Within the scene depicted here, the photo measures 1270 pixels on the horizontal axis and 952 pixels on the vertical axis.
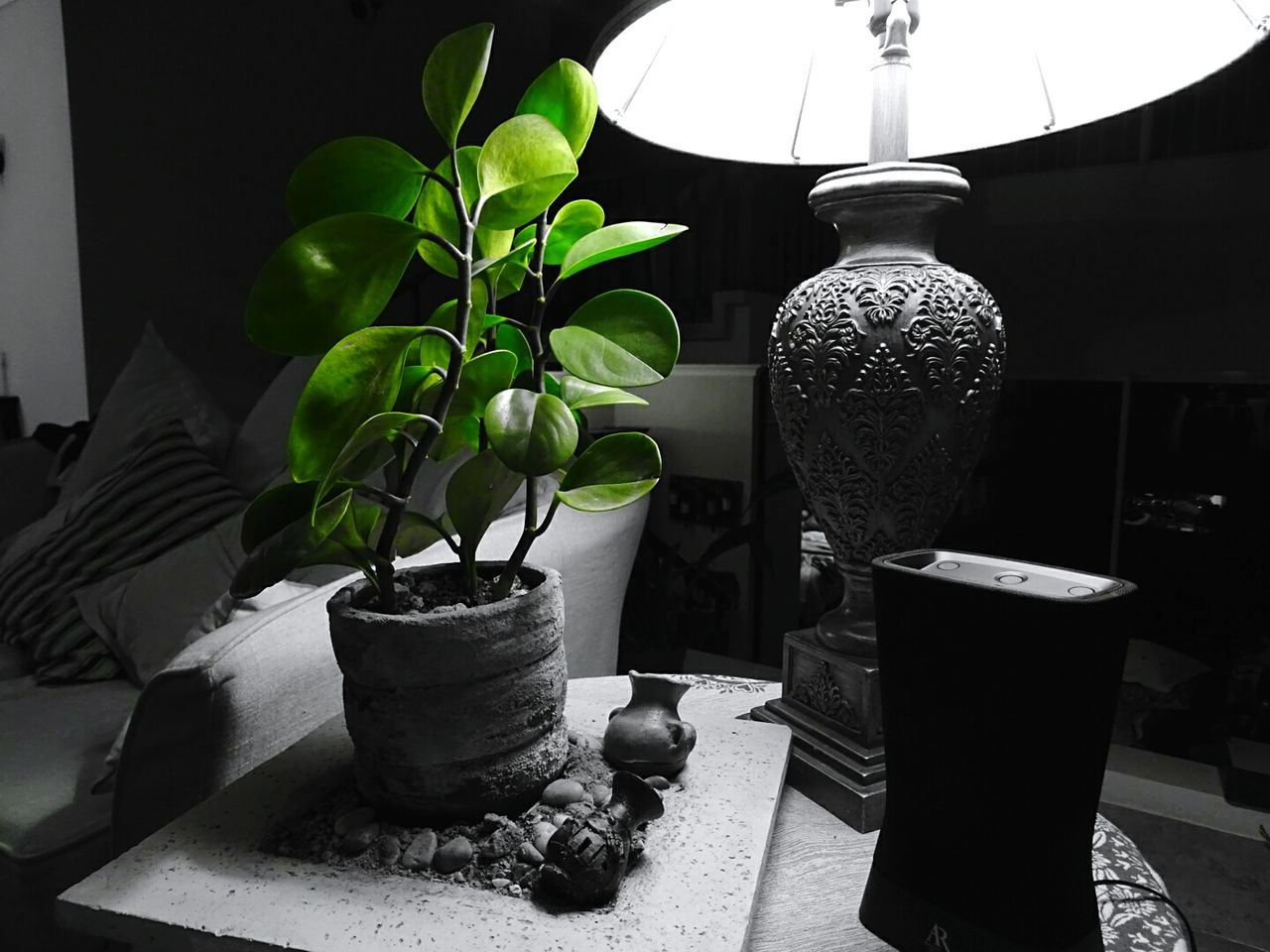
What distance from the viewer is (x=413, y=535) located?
2.27 ft

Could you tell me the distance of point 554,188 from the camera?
54 cm

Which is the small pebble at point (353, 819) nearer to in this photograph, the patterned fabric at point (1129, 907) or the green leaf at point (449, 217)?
the green leaf at point (449, 217)

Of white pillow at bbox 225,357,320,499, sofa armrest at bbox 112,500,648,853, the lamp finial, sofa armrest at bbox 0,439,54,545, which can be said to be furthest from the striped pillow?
the lamp finial

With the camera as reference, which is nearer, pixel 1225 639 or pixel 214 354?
pixel 1225 639

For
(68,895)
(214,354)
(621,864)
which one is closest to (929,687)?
(621,864)

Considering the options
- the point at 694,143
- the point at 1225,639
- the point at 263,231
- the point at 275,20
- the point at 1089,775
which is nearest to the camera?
the point at 1089,775

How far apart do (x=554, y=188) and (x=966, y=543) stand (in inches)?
37.4

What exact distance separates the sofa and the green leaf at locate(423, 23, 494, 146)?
0.52 m

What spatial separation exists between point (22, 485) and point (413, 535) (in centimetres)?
186

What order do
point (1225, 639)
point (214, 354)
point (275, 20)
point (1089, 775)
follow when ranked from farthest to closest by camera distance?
point (214, 354) < point (275, 20) < point (1225, 639) < point (1089, 775)

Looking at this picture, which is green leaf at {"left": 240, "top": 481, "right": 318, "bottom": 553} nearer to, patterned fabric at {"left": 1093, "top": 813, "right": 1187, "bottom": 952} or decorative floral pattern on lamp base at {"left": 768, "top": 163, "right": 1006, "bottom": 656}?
decorative floral pattern on lamp base at {"left": 768, "top": 163, "right": 1006, "bottom": 656}

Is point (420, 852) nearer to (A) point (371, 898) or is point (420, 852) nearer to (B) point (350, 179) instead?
(A) point (371, 898)

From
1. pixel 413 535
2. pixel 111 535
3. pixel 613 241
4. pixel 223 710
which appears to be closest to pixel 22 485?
pixel 111 535

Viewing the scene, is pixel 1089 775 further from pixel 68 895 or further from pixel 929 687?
pixel 68 895
